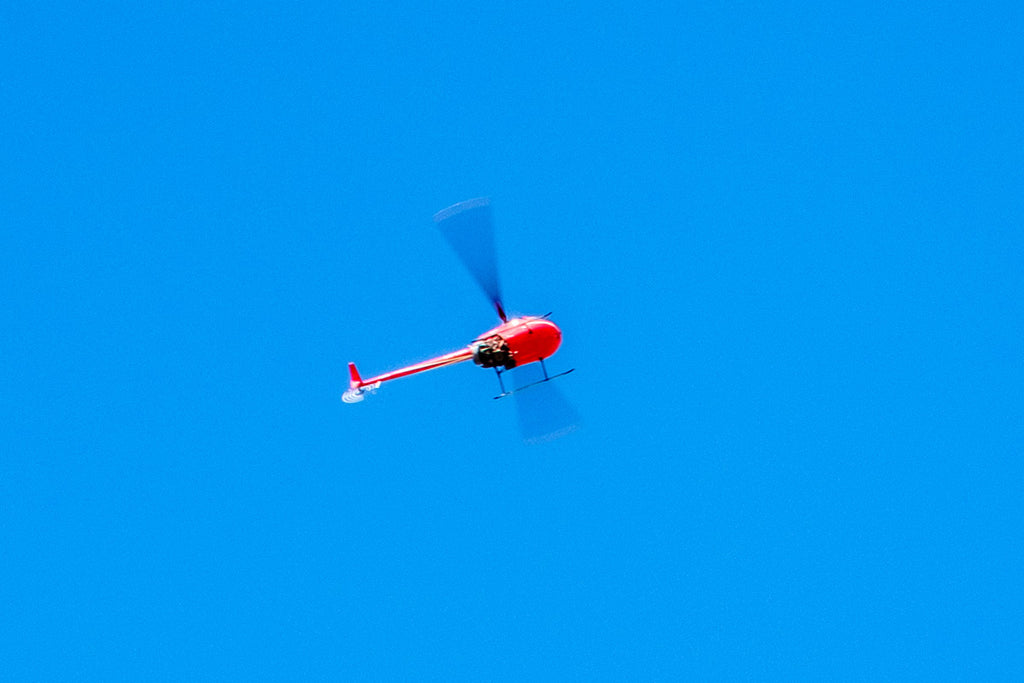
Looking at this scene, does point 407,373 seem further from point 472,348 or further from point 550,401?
point 550,401

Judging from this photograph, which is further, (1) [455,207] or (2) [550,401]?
(2) [550,401]

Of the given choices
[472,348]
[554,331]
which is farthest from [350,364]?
[554,331]

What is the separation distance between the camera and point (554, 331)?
3391 centimetres

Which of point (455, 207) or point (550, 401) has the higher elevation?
point (455, 207)

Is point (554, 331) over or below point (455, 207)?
below

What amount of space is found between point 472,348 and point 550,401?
10.2 feet

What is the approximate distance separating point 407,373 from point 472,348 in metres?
2.54

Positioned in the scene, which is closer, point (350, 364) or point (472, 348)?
point (472, 348)

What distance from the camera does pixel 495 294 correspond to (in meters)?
33.4

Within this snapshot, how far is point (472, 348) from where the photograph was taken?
33.2 metres

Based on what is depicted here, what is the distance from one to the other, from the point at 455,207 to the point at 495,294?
127 inches

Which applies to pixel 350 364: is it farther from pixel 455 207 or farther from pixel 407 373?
pixel 455 207

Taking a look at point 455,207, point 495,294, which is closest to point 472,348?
point 495,294

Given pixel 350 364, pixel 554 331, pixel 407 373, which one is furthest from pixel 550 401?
pixel 350 364
